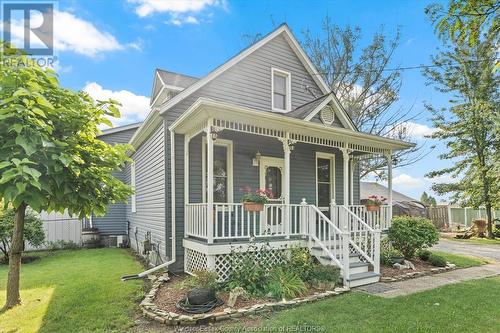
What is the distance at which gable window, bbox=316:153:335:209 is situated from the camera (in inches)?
411

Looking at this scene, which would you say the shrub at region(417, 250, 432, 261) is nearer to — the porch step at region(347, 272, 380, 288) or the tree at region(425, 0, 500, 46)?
the porch step at region(347, 272, 380, 288)

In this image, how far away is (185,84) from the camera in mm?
9734

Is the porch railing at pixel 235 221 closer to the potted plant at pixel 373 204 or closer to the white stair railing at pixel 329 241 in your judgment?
the white stair railing at pixel 329 241

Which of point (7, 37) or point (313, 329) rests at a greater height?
point (7, 37)

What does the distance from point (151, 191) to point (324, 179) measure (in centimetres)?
569

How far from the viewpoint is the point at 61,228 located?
42.6ft

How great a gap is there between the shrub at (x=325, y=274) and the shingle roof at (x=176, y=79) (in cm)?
637

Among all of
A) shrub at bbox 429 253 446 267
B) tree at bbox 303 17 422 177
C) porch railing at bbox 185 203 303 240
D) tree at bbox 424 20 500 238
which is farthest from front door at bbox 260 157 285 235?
tree at bbox 424 20 500 238

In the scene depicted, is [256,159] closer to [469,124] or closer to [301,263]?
[301,263]

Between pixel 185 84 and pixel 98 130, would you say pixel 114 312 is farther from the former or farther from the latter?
pixel 185 84

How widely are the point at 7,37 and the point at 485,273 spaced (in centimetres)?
1132

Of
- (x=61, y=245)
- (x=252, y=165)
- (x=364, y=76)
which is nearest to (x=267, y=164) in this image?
(x=252, y=165)

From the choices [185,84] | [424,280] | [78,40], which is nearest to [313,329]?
[424,280]

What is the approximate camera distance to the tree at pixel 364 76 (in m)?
17.7
